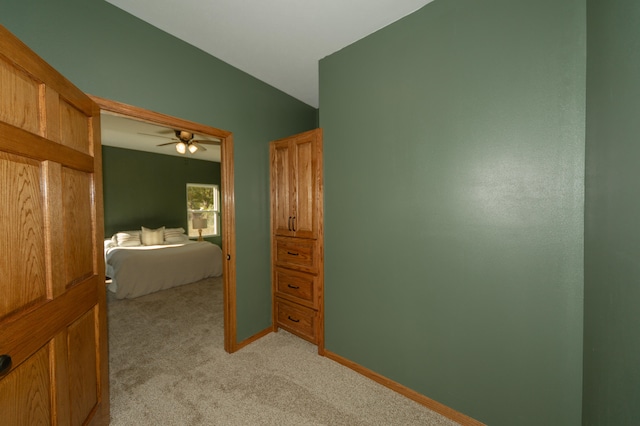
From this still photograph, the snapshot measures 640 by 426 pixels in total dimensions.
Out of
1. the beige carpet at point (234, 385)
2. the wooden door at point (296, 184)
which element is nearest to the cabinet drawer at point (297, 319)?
the beige carpet at point (234, 385)

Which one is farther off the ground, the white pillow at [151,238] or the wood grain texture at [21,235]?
the wood grain texture at [21,235]

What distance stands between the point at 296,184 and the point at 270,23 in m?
1.31

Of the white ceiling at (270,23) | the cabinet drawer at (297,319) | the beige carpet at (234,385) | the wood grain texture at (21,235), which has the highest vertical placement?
the white ceiling at (270,23)

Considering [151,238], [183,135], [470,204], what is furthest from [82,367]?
[151,238]

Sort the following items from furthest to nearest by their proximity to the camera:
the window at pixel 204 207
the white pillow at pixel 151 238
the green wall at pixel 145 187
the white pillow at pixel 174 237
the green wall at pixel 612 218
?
the window at pixel 204 207 → the green wall at pixel 145 187 → the white pillow at pixel 174 237 → the white pillow at pixel 151 238 → the green wall at pixel 612 218

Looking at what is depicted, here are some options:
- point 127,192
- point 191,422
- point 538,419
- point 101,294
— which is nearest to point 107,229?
point 127,192

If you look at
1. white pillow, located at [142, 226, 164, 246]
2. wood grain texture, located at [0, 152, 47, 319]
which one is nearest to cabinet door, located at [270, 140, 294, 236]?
wood grain texture, located at [0, 152, 47, 319]

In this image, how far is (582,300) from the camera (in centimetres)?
127

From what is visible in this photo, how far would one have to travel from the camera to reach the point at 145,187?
19.8 ft

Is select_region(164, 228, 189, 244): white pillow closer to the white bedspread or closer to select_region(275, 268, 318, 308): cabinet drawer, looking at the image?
the white bedspread

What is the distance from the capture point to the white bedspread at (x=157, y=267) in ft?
12.7

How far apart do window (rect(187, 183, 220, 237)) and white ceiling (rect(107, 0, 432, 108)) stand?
522 centimetres

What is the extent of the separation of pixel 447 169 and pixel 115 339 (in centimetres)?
354

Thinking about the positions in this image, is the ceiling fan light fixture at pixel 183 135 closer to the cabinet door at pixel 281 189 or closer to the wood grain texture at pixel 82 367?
the cabinet door at pixel 281 189
